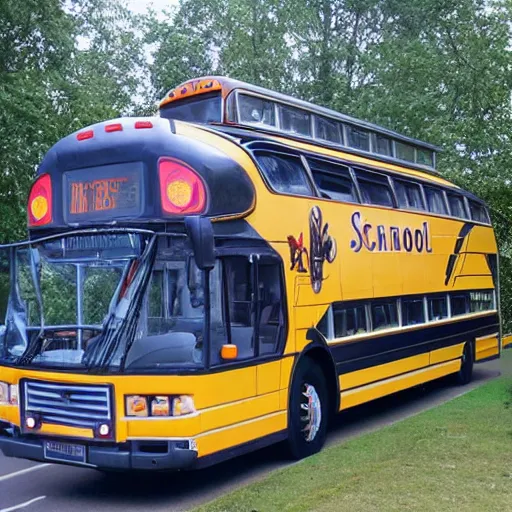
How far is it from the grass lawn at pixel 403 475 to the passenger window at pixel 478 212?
6539mm

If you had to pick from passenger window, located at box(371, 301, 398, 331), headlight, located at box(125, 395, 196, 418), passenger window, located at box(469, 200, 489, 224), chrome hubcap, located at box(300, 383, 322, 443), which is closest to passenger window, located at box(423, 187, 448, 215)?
passenger window, located at box(469, 200, 489, 224)

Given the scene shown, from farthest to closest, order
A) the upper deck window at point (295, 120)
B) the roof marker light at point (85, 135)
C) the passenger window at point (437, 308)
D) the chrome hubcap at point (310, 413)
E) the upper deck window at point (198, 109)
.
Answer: the passenger window at point (437, 308) < the upper deck window at point (295, 120) < the upper deck window at point (198, 109) < the chrome hubcap at point (310, 413) < the roof marker light at point (85, 135)

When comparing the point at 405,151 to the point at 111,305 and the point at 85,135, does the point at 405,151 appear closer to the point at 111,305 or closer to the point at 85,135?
the point at 85,135

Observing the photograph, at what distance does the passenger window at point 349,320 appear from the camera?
9953 mm

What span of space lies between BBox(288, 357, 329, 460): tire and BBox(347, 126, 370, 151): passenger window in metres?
4.09

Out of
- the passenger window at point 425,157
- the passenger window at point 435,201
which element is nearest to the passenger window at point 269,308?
the passenger window at point 435,201

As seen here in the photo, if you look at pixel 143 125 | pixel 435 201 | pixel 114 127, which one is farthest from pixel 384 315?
pixel 114 127

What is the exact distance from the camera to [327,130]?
11.5 metres

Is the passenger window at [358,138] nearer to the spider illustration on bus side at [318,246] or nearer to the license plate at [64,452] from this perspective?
the spider illustration on bus side at [318,246]

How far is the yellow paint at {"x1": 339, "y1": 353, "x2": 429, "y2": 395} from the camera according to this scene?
10.1 meters

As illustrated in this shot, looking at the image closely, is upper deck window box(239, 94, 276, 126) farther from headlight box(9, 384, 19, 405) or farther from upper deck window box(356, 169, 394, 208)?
headlight box(9, 384, 19, 405)

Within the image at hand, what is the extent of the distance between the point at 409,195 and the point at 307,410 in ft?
15.8

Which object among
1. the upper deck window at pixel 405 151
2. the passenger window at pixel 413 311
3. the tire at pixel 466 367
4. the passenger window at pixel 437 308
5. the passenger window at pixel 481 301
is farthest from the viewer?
the passenger window at pixel 481 301

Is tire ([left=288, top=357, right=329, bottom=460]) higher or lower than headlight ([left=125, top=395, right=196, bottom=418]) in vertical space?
lower
